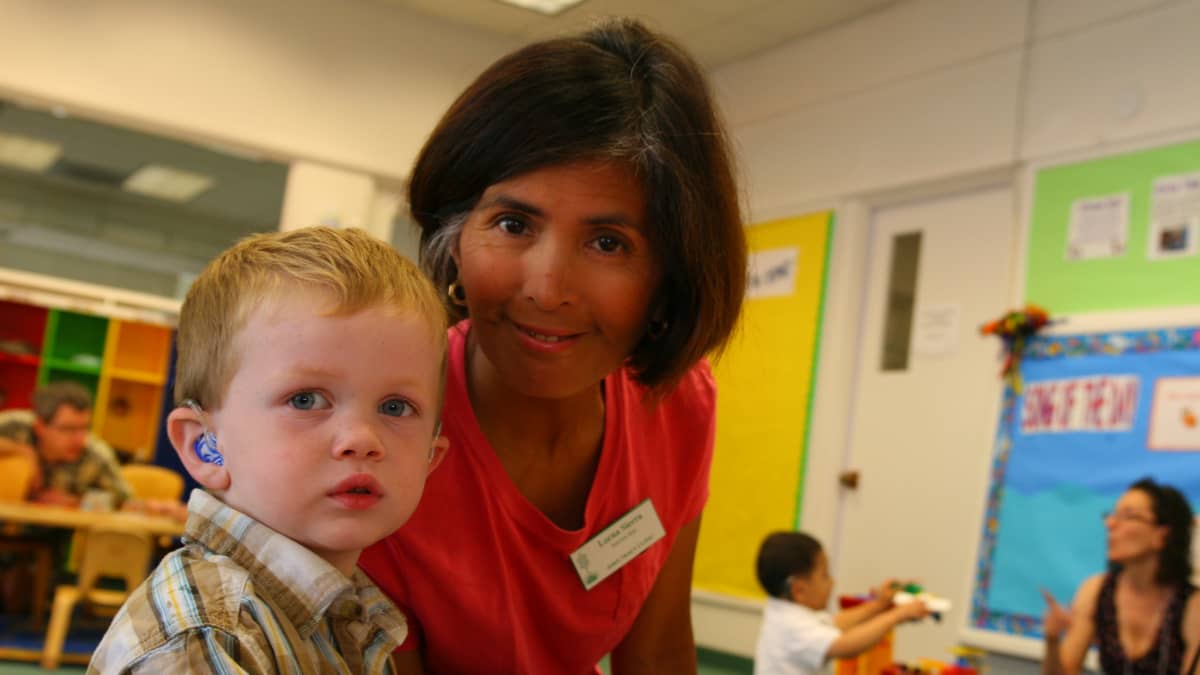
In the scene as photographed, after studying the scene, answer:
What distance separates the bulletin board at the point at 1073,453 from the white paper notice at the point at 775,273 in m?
1.76

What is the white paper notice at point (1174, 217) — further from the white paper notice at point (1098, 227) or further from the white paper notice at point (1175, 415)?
the white paper notice at point (1175, 415)

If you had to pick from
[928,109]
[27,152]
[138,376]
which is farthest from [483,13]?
[27,152]

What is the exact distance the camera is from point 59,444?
546 centimetres

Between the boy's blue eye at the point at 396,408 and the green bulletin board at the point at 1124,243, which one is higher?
the green bulletin board at the point at 1124,243

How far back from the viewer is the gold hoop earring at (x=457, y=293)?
126 cm

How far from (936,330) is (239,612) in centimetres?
502

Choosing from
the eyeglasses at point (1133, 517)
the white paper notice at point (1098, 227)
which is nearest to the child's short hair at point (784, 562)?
the eyeglasses at point (1133, 517)

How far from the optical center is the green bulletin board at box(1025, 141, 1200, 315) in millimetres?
4398

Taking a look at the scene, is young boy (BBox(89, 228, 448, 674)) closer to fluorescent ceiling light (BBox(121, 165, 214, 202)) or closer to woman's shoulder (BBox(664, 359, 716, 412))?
woman's shoulder (BBox(664, 359, 716, 412))

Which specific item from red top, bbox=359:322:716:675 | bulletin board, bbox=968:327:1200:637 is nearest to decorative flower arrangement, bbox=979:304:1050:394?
bulletin board, bbox=968:327:1200:637

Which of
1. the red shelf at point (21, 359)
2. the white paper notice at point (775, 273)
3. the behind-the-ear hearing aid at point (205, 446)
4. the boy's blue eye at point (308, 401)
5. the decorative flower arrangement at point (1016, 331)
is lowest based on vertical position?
the red shelf at point (21, 359)

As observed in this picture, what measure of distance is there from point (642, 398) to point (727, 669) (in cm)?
525

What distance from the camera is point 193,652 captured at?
790mm

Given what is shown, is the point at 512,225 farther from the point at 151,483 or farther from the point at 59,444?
the point at 151,483
